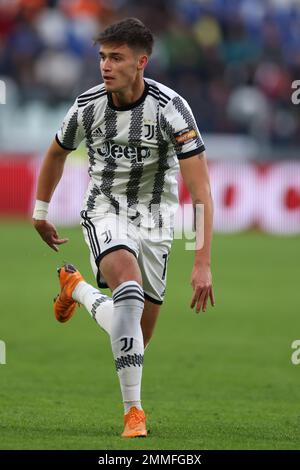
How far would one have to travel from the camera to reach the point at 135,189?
267 inches

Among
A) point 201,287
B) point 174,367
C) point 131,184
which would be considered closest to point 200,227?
point 201,287

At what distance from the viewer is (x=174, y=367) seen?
9.69 m

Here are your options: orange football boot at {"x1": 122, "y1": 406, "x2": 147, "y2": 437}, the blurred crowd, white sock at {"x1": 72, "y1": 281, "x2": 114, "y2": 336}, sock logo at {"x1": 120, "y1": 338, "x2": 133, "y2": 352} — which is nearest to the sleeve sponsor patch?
white sock at {"x1": 72, "y1": 281, "x2": 114, "y2": 336}

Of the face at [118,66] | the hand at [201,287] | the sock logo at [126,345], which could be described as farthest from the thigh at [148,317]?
the face at [118,66]

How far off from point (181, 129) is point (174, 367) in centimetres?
360

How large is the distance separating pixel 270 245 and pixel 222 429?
13.4m

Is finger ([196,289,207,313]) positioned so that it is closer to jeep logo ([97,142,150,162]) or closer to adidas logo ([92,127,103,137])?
jeep logo ([97,142,150,162])

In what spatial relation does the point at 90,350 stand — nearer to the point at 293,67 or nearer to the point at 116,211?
the point at 116,211

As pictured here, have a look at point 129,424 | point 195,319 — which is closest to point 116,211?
point 129,424

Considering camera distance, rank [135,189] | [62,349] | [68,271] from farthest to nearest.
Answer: [62,349], [68,271], [135,189]

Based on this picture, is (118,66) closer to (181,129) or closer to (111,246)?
(181,129)

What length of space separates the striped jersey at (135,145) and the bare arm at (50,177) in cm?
9

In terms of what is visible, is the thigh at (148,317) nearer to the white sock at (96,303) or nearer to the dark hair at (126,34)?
the white sock at (96,303)

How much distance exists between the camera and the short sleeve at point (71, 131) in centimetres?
675
